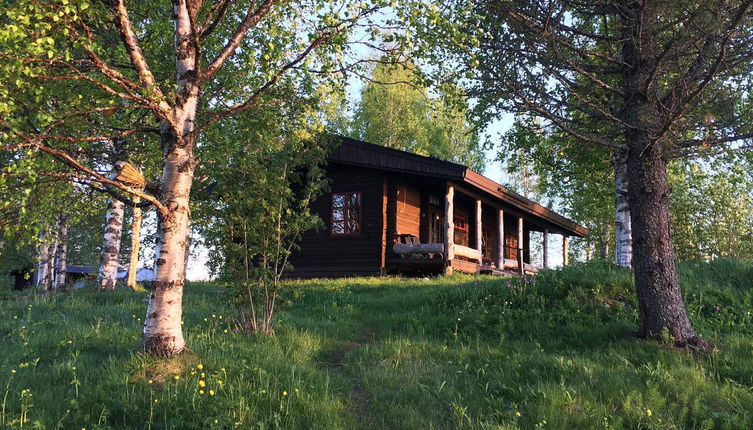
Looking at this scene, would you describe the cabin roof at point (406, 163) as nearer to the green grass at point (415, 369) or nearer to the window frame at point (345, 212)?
the window frame at point (345, 212)

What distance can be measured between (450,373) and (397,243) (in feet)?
33.2

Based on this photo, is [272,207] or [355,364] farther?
[272,207]

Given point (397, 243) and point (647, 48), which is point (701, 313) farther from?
point (397, 243)

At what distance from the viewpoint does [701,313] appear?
7.52 meters

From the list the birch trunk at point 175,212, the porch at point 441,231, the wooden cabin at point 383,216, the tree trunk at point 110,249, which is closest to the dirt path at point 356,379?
the birch trunk at point 175,212

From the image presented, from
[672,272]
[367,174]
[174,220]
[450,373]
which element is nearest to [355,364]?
[450,373]

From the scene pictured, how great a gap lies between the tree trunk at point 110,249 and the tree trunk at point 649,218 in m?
11.7

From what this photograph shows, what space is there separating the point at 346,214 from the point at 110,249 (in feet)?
23.7

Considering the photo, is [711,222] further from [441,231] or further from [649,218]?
[649,218]

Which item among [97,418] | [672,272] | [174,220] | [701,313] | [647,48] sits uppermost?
[647,48]

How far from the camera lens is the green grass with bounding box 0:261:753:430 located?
402cm

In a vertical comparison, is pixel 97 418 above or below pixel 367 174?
below

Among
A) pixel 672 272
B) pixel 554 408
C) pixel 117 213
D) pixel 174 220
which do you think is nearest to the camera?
pixel 554 408

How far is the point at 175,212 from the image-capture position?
5.00 meters
